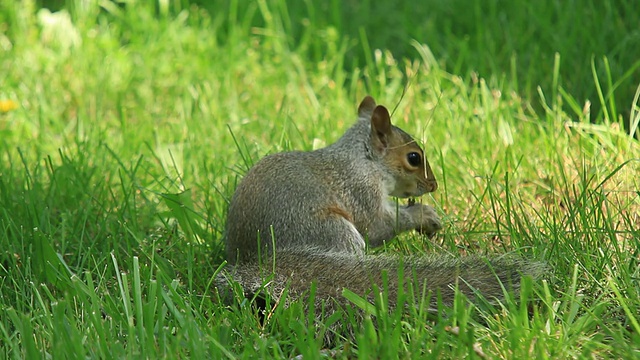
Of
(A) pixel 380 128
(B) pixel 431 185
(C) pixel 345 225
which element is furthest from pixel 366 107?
(C) pixel 345 225

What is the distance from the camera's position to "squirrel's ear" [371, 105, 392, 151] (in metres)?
2.84

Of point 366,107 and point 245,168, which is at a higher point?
point 366,107

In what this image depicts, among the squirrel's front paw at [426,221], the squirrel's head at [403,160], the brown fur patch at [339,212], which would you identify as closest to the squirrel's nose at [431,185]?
the squirrel's head at [403,160]

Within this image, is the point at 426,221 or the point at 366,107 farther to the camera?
the point at 366,107

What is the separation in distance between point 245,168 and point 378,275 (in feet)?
3.72

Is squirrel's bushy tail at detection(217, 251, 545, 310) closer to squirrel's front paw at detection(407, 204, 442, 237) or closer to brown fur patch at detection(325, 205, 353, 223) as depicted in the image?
brown fur patch at detection(325, 205, 353, 223)

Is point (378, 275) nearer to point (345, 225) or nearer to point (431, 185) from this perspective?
point (345, 225)

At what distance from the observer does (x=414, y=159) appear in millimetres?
2910

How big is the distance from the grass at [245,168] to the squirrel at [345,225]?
0.24ft

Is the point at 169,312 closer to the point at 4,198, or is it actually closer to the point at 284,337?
the point at 284,337

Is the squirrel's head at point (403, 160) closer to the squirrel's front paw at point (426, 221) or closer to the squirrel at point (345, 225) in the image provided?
the squirrel at point (345, 225)

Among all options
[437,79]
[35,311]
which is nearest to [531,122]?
[437,79]

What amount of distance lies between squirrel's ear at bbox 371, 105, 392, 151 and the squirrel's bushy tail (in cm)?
60

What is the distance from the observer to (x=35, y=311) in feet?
7.32
